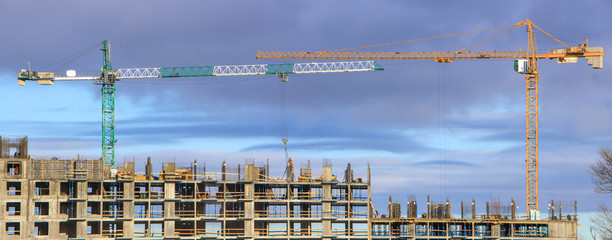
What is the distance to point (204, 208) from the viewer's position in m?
128

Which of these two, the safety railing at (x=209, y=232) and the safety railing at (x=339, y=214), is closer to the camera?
the safety railing at (x=209, y=232)

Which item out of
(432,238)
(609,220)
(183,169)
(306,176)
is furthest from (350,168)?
(609,220)

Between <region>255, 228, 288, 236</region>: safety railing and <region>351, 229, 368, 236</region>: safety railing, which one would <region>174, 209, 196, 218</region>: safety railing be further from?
<region>351, 229, 368, 236</region>: safety railing

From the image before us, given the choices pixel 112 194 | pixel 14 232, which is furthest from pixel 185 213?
pixel 14 232

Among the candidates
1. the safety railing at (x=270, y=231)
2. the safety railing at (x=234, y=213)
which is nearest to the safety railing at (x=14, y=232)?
the safety railing at (x=234, y=213)

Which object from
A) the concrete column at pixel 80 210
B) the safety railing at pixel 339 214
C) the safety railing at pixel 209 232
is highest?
the concrete column at pixel 80 210

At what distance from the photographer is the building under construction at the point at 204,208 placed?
115m

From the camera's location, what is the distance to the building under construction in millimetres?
114625

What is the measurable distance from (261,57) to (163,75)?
18864mm

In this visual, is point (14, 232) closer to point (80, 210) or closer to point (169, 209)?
point (80, 210)

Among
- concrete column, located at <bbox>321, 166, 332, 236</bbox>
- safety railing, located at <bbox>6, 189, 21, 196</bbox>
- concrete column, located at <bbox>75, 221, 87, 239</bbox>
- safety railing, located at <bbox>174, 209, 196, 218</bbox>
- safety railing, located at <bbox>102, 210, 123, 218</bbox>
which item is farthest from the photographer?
concrete column, located at <bbox>321, 166, 332, 236</bbox>

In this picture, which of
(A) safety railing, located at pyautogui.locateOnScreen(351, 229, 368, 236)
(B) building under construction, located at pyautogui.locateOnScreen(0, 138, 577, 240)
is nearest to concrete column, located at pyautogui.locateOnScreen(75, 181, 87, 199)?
(B) building under construction, located at pyautogui.locateOnScreen(0, 138, 577, 240)

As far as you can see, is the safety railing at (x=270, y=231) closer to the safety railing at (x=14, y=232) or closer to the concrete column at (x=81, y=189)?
the concrete column at (x=81, y=189)

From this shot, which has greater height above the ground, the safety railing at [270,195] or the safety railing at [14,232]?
the safety railing at [270,195]
